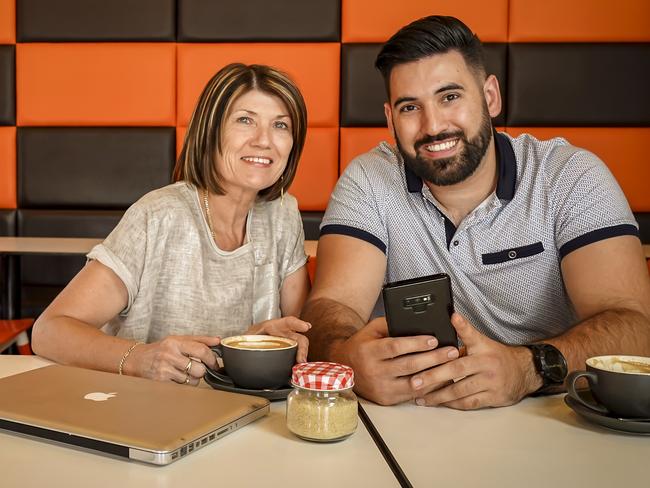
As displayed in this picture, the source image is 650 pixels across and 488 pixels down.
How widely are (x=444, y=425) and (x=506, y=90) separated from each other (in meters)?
2.36

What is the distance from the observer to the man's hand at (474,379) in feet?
3.07

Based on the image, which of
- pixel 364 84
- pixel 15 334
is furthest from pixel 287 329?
pixel 364 84

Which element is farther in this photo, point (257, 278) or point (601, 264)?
point (257, 278)

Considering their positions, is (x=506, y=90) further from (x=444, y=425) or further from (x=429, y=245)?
(x=444, y=425)

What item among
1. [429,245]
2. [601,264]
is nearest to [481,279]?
[429,245]

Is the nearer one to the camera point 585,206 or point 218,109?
point 585,206

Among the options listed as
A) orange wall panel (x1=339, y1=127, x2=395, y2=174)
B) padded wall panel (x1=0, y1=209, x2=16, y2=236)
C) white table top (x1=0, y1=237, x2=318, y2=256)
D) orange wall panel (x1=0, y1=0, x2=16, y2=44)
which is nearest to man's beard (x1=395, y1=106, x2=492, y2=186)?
white table top (x1=0, y1=237, x2=318, y2=256)

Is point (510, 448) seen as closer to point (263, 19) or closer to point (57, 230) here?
point (263, 19)

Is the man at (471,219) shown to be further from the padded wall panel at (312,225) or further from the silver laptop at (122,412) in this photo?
the padded wall panel at (312,225)

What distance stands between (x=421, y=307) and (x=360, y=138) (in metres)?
2.19

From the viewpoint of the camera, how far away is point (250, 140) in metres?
1.52

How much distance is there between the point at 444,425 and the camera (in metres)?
0.88

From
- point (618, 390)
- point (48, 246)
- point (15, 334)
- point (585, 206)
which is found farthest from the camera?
point (48, 246)

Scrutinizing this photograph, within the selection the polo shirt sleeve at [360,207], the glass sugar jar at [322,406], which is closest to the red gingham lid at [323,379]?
the glass sugar jar at [322,406]
